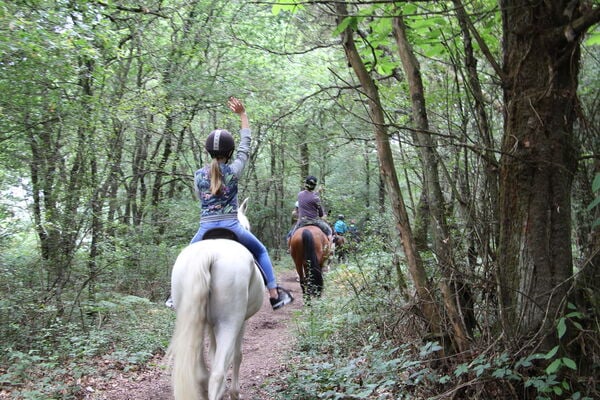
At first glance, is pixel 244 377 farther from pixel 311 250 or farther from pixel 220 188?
pixel 311 250

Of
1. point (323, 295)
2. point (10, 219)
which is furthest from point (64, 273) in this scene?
point (323, 295)

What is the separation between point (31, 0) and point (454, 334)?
264 inches

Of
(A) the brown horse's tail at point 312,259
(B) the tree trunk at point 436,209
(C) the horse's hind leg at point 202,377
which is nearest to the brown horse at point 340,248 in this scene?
(A) the brown horse's tail at point 312,259

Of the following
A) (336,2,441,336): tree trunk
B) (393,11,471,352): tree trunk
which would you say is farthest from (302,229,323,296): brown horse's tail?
(393,11,471,352): tree trunk

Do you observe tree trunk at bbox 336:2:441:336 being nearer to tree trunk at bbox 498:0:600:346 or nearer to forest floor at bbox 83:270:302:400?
tree trunk at bbox 498:0:600:346

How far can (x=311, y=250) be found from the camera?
9570mm

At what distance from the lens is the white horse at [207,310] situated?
12.5 ft

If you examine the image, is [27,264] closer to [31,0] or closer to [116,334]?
[116,334]

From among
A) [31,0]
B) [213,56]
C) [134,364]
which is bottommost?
[134,364]

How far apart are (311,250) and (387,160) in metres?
5.70

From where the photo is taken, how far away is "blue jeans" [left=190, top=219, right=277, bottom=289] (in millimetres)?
4602

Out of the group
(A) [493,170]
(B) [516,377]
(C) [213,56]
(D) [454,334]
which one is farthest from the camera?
(C) [213,56]

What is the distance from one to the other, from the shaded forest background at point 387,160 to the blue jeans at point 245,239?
1.09 meters

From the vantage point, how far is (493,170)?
3.35m
